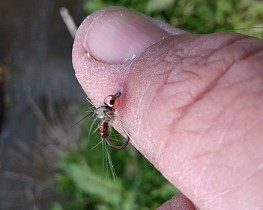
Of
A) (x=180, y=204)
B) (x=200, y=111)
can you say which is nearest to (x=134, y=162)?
(x=180, y=204)

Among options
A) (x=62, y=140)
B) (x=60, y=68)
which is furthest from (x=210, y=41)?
(x=60, y=68)

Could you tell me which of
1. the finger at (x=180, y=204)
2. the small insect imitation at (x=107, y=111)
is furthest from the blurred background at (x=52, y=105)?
the small insect imitation at (x=107, y=111)

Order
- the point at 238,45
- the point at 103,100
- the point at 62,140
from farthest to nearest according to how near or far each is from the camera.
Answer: the point at 62,140, the point at 103,100, the point at 238,45

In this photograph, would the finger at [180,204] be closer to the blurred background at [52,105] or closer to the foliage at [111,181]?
the foliage at [111,181]

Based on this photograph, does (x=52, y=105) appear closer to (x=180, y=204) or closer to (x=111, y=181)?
(x=111, y=181)

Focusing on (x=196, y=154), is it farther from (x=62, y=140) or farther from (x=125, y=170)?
(x=62, y=140)
